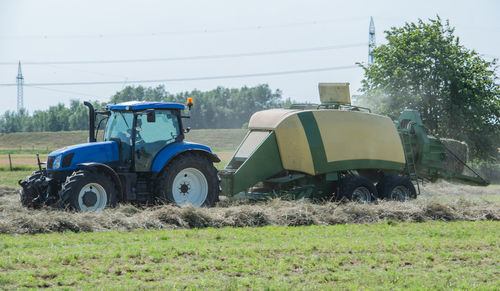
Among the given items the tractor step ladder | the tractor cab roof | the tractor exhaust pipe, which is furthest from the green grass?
the tractor step ladder

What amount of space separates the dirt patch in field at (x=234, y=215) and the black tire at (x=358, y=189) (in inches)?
30.9

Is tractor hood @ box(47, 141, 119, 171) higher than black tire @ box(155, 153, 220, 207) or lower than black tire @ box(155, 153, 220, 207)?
higher

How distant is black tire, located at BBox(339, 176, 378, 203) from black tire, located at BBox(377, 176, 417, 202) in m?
0.51

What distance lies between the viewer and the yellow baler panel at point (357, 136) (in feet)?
47.0

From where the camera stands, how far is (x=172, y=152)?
499 inches

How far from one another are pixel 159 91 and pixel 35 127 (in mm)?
29343

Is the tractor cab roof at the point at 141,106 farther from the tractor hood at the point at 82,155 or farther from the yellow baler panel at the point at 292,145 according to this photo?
the yellow baler panel at the point at 292,145

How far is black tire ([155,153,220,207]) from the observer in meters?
12.5

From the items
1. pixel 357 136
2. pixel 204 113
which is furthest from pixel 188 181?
pixel 204 113

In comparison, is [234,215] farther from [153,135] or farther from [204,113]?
[204,113]

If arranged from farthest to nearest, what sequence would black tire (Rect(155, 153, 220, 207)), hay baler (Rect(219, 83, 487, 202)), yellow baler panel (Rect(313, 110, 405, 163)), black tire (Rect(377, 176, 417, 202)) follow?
black tire (Rect(377, 176, 417, 202)), yellow baler panel (Rect(313, 110, 405, 163)), hay baler (Rect(219, 83, 487, 202)), black tire (Rect(155, 153, 220, 207))

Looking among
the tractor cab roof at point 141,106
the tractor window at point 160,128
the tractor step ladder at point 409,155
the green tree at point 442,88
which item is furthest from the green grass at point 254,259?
the green tree at point 442,88

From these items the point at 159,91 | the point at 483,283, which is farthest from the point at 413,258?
the point at 159,91

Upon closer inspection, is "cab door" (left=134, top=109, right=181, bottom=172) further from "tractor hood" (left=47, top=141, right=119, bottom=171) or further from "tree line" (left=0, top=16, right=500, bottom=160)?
"tree line" (left=0, top=16, right=500, bottom=160)
